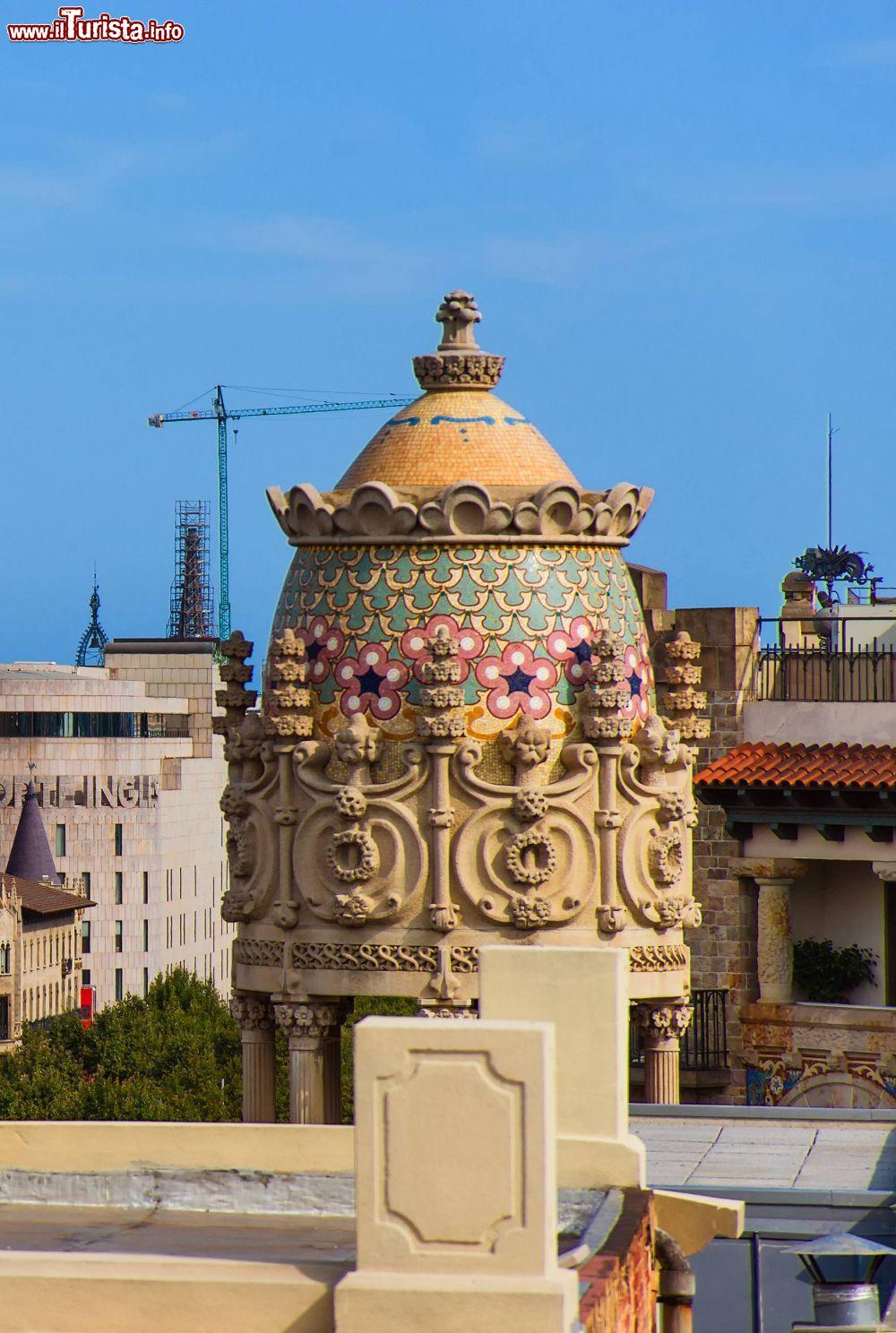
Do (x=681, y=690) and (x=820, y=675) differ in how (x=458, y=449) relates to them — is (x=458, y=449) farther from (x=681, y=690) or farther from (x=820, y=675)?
(x=820, y=675)

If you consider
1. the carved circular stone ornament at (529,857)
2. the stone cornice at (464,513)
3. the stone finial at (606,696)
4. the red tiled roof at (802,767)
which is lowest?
the carved circular stone ornament at (529,857)

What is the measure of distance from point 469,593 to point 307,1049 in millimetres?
3808

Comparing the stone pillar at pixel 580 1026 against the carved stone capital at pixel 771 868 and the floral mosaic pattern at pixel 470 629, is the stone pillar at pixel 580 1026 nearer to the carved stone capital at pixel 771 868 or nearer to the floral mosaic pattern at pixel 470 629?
the floral mosaic pattern at pixel 470 629

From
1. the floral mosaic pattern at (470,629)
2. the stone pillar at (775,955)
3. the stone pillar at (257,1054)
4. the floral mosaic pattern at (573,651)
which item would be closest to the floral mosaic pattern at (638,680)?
the floral mosaic pattern at (470,629)

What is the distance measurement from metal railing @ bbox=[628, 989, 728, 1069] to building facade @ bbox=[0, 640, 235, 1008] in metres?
142

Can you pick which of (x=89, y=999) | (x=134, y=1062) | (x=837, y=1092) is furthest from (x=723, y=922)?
(x=89, y=999)

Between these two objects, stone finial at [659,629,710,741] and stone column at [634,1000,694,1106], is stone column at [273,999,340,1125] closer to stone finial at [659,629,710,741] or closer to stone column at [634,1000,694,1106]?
stone column at [634,1000,694,1106]

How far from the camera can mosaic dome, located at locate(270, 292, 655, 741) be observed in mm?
24969

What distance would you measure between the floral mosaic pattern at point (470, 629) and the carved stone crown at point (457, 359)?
5.58 feet

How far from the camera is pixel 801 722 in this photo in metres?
40.9

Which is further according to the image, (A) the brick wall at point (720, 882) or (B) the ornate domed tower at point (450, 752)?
(A) the brick wall at point (720, 882)

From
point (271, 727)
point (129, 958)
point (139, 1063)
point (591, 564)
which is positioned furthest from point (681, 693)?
point (129, 958)

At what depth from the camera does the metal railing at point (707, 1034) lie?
3866 centimetres

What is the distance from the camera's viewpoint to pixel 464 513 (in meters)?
25.0
